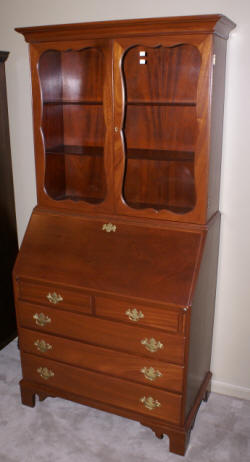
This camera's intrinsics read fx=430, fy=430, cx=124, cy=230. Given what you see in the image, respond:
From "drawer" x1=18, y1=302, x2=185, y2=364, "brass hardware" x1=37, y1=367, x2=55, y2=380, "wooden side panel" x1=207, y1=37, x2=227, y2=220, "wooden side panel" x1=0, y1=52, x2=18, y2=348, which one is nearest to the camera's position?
"wooden side panel" x1=207, y1=37, x2=227, y2=220

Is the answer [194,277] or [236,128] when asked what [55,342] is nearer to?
[194,277]

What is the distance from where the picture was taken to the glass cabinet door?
216 centimetres

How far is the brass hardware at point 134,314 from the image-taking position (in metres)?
2.02

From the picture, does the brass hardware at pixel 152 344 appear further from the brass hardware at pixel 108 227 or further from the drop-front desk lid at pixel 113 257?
the brass hardware at pixel 108 227

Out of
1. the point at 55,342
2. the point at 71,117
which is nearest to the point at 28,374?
the point at 55,342

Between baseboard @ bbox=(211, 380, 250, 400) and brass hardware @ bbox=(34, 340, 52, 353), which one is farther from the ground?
brass hardware @ bbox=(34, 340, 52, 353)

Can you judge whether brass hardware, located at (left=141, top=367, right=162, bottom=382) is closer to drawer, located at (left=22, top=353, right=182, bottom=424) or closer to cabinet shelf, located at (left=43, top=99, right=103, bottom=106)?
drawer, located at (left=22, top=353, right=182, bottom=424)

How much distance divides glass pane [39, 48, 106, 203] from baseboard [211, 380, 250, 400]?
134cm

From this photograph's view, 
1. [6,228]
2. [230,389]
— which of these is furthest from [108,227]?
[230,389]

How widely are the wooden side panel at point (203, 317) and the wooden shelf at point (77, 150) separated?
0.75m

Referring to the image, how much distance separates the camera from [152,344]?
2.04m

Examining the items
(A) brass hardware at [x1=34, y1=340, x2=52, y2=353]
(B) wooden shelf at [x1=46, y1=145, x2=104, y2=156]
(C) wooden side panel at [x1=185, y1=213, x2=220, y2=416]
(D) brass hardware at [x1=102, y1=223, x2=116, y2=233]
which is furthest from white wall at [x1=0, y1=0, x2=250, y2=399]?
(A) brass hardware at [x1=34, y1=340, x2=52, y2=353]

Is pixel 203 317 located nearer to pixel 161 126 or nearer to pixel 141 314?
pixel 141 314

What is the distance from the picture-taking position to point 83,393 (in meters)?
2.32
